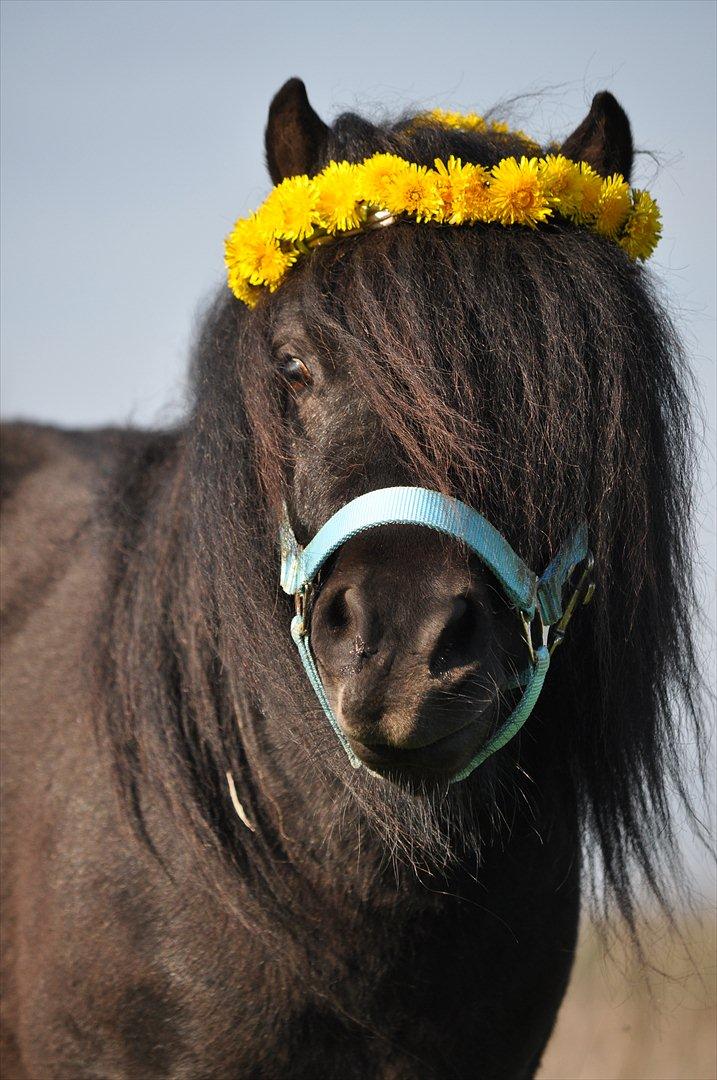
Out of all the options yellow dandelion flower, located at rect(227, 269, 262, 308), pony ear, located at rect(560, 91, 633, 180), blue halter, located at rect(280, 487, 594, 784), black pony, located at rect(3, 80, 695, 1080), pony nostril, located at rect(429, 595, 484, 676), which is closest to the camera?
pony nostril, located at rect(429, 595, 484, 676)

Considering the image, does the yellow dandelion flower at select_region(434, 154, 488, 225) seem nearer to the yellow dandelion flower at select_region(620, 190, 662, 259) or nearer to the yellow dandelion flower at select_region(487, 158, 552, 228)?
the yellow dandelion flower at select_region(487, 158, 552, 228)

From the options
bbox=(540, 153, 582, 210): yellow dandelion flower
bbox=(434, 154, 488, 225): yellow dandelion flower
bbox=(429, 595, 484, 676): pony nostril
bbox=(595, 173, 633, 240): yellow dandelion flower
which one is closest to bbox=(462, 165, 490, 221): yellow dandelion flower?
bbox=(434, 154, 488, 225): yellow dandelion flower

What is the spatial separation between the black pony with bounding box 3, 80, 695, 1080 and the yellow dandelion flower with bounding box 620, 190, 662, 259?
0.08 meters

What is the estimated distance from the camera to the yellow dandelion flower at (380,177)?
2.56 meters

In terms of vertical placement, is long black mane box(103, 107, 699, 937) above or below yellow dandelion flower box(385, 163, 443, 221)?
below

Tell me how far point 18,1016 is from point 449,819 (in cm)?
146

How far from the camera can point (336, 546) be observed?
2260mm

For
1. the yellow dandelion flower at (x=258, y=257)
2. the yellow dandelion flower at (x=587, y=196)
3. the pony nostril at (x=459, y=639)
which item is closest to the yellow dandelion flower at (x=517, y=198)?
the yellow dandelion flower at (x=587, y=196)

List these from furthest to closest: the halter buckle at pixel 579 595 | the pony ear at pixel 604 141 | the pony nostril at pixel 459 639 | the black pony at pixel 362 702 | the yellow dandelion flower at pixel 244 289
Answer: the pony ear at pixel 604 141
the yellow dandelion flower at pixel 244 289
the halter buckle at pixel 579 595
the black pony at pixel 362 702
the pony nostril at pixel 459 639

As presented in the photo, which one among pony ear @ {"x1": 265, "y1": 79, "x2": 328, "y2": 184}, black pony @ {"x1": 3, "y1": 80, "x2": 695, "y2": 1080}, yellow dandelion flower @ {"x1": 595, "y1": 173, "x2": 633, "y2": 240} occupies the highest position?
pony ear @ {"x1": 265, "y1": 79, "x2": 328, "y2": 184}

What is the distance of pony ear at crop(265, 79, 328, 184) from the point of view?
282cm

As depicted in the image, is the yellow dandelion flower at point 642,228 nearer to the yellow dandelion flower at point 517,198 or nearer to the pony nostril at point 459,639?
the yellow dandelion flower at point 517,198

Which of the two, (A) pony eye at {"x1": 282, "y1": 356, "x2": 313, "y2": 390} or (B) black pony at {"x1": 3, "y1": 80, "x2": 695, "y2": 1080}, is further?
(A) pony eye at {"x1": 282, "y1": 356, "x2": 313, "y2": 390}

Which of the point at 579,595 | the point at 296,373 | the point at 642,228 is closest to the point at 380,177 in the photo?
the point at 296,373
